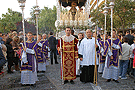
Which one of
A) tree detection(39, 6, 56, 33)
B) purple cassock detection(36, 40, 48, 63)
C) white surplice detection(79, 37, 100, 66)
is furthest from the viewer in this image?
tree detection(39, 6, 56, 33)

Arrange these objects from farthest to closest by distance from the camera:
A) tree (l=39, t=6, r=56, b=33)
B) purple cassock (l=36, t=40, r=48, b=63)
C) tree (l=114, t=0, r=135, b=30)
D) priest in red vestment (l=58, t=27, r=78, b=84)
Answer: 1. tree (l=39, t=6, r=56, b=33)
2. tree (l=114, t=0, r=135, b=30)
3. purple cassock (l=36, t=40, r=48, b=63)
4. priest in red vestment (l=58, t=27, r=78, b=84)

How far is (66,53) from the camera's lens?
21.6 ft

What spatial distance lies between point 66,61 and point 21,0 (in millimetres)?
3035

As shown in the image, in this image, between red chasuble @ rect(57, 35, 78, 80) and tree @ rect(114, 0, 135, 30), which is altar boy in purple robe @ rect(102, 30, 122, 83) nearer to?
red chasuble @ rect(57, 35, 78, 80)

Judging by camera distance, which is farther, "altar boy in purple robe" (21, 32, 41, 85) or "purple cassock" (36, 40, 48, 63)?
"purple cassock" (36, 40, 48, 63)

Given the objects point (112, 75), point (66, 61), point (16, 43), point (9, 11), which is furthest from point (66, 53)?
point (9, 11)

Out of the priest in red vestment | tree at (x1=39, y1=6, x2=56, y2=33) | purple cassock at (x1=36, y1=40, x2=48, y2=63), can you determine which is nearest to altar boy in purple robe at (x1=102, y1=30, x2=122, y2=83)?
the priest in red vestment

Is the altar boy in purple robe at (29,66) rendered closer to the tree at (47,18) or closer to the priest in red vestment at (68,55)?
the priest in red vestment at (68,55)

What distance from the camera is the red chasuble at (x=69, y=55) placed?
6441mm

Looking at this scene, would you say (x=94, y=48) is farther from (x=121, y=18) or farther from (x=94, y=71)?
(x=121, y=18)

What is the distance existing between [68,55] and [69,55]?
0.14ft

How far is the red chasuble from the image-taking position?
6441mm

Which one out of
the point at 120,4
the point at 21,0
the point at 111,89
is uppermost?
the point at 120,4

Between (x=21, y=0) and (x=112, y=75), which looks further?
(x=112, y=75)
